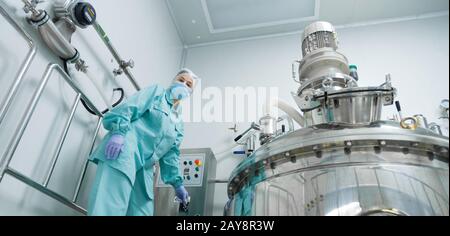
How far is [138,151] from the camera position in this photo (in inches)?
45.8

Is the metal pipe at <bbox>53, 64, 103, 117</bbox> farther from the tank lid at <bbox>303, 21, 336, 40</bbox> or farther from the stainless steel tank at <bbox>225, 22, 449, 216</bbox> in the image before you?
the tank lid at <bbox>303, 21, 336, 40</bbox>

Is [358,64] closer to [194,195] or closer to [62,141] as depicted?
[194,195]

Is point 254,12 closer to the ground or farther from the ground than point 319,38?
farther from the ground

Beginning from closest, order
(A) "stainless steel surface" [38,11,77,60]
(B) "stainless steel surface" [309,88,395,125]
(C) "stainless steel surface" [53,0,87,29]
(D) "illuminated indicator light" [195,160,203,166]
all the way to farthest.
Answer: (B) "stainless steel surface" [309,88,395,125] < (A) "stainless steel surface" [38,11,77,60] < (C) "stainless steel surface" [53,0,87,29] < (D) "illuminated indicator light" [195,160,203,166]

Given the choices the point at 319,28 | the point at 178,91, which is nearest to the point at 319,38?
the point at 319,28

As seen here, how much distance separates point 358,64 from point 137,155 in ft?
5.04

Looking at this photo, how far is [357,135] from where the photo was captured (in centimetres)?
68

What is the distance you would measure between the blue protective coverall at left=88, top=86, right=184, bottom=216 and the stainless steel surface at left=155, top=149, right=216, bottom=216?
9.6 inches

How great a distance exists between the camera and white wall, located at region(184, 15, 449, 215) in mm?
1742

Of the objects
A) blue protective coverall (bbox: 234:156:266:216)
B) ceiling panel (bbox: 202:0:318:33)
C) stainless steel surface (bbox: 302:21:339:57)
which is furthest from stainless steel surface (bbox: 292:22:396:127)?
ceiling panel (bbox: 202:0:318:33)

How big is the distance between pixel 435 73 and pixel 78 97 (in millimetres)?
1889

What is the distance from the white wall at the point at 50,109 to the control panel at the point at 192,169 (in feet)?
1.61
